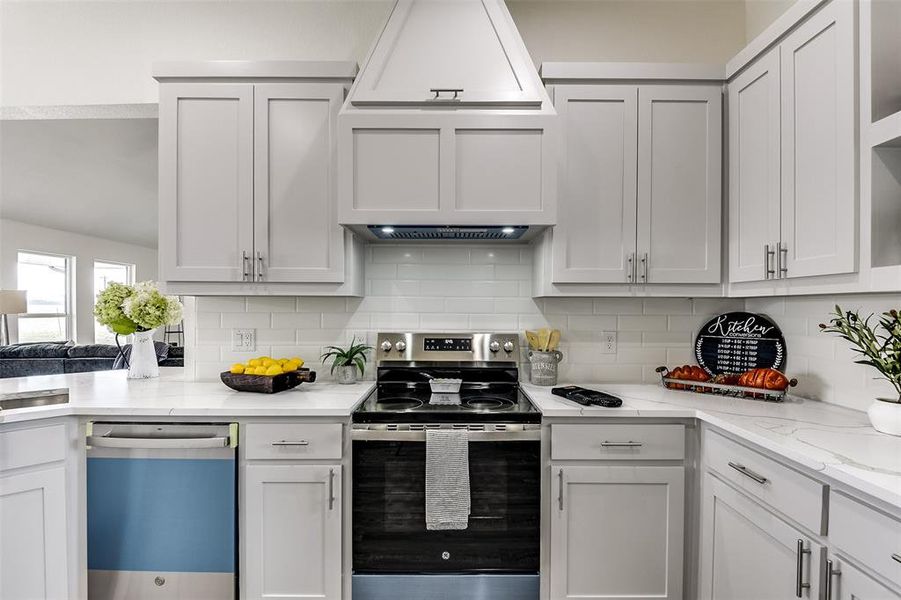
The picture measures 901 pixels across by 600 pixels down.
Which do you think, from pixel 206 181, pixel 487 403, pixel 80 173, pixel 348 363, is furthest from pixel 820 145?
pixel 80 173

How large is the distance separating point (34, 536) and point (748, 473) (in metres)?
2.61

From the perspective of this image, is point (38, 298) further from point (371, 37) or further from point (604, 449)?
point (604, 449)

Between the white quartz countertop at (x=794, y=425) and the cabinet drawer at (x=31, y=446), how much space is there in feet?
6.25

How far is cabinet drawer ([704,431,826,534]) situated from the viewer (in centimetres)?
122

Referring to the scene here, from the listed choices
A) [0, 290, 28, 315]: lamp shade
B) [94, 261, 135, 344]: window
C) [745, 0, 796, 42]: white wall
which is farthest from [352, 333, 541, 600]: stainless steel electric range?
[94, 261, 135, 344]: window

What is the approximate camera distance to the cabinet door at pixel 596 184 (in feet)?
6.78

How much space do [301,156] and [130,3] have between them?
1.43 m

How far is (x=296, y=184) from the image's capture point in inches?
81.4

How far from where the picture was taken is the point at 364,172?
1.95 metres

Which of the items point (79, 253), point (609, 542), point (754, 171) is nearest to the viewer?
point (609, 542)

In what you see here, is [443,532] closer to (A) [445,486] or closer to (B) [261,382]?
(A) [445,486]

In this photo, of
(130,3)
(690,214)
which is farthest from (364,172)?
(130,3)

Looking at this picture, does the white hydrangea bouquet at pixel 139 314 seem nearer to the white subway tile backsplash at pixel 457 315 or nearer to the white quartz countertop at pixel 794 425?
the white subway tile backsplash at pixel 457 315

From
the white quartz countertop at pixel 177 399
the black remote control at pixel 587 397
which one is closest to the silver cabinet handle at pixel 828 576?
the black remote control at pixel 587 397
